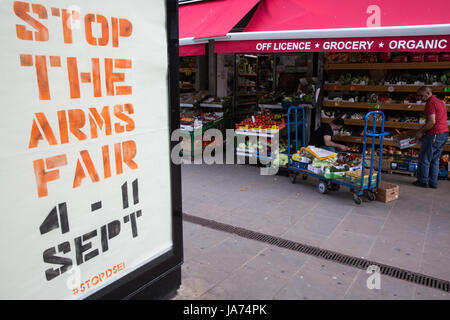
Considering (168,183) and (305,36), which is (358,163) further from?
(168,183)

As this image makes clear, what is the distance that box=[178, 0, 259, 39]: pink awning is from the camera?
7309 mm

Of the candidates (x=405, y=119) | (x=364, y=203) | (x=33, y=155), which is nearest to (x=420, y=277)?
(x=364, y=203)

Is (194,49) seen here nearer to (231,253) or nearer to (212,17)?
(212,17)

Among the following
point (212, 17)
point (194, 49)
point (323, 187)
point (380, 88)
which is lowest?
point (323, 187)

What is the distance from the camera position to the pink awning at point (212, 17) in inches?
288

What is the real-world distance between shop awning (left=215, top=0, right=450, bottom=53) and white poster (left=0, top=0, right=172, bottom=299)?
13.3 ft

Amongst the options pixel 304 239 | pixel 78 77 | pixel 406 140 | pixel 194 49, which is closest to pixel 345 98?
pixel 406 140

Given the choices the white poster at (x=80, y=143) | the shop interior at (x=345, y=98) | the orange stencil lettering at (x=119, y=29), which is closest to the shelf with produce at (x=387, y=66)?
the shop interior at (x=345, y=98)

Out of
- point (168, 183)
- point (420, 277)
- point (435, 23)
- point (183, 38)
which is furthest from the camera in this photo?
point (183, 38)

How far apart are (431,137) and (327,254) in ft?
12.8

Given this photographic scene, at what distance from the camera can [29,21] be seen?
1.96 m

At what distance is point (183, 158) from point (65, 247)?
7035 millimetres

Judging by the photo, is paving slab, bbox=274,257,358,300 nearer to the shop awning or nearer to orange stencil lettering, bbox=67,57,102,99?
orange stencil lettering, bbox=67,57,102,99
